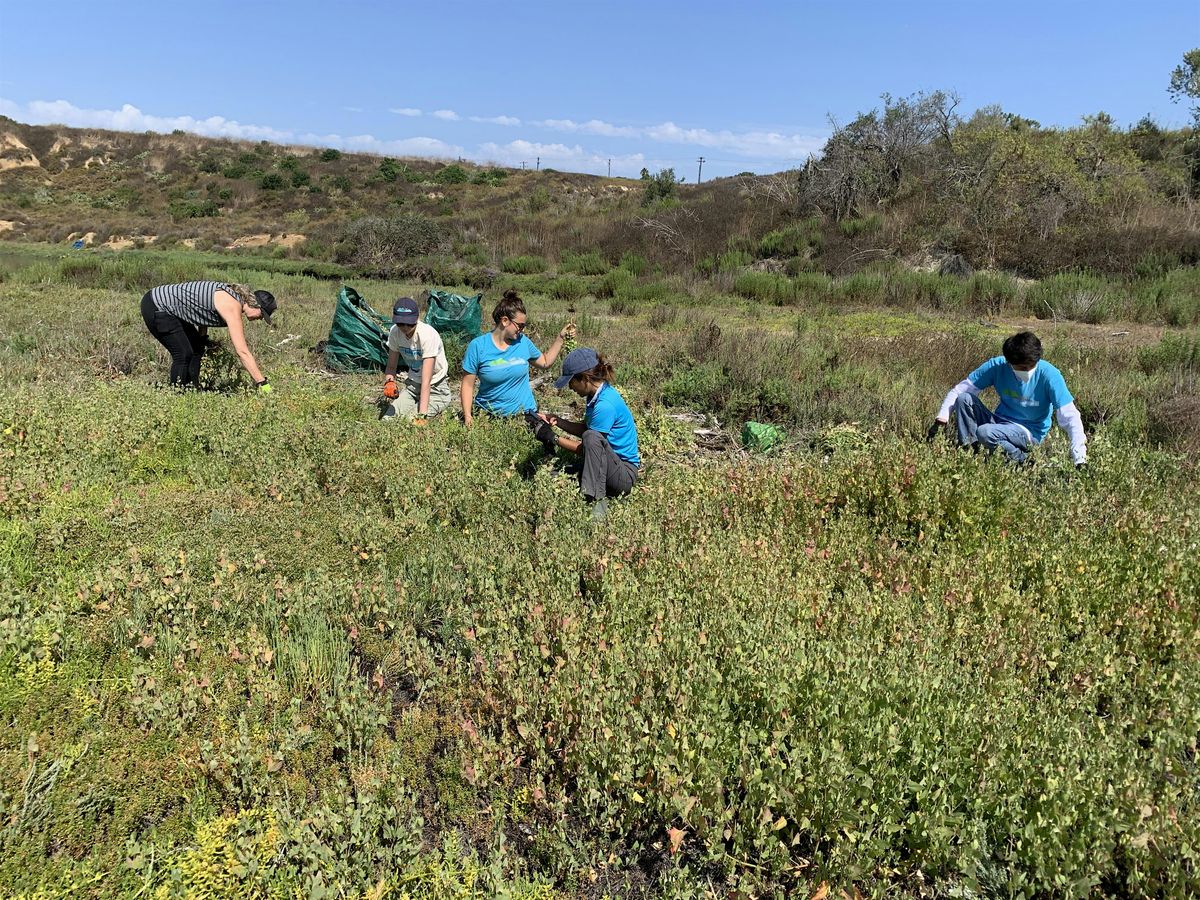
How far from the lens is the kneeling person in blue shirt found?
4.89 meters

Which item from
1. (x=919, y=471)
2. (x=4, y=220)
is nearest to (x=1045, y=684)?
(x=919, y=471)

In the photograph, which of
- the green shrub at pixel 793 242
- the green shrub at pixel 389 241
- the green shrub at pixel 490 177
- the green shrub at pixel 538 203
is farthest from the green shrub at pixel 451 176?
the green shrub at pixel 793 242

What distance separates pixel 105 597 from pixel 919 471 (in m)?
4.05

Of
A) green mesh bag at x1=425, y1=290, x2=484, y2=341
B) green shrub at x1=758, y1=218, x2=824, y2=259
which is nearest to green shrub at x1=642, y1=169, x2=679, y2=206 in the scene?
green shrub at x1=758, y1=218, x2=824, y2=259

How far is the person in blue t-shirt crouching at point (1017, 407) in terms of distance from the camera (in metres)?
5.16

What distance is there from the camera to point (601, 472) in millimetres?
4898

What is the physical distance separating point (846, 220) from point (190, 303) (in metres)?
15.2

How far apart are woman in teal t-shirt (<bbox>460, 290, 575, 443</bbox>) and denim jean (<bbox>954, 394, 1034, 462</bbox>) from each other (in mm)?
3028

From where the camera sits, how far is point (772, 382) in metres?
7.17

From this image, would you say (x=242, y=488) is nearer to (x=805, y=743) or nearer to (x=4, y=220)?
(x=805, y=743)

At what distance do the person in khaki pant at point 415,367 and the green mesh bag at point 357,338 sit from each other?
188 centimetres

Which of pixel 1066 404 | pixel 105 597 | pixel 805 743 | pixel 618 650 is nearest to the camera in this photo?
pixel 805 743

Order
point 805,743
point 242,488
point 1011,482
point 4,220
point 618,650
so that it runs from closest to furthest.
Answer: point 805,743 → point 618,650 → point 1011,482 → point 242,488 → point 4,220

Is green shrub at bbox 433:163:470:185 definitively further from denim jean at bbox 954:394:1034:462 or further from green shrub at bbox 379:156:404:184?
denim jean at bbox 954:394:1034:462
